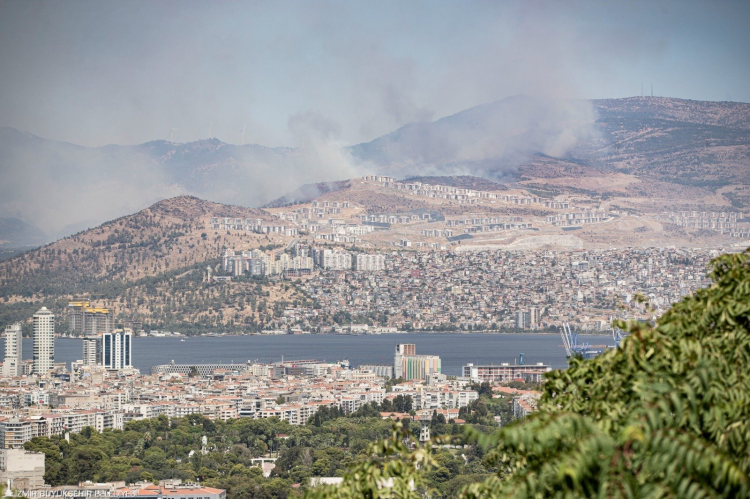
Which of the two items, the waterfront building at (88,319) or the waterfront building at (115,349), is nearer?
the waterfront building at (115,349)

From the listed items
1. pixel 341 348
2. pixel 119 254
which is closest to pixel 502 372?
pixel 341 348

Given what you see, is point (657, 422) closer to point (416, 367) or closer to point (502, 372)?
point (502, 372)

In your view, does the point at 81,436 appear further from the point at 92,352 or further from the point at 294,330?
the point at 294,330

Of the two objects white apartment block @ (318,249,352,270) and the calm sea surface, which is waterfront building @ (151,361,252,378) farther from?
white apartment block @ (318,249,352,270)

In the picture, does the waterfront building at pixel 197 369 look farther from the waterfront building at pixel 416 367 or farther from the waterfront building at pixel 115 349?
the waterfront building at pixel 416 367

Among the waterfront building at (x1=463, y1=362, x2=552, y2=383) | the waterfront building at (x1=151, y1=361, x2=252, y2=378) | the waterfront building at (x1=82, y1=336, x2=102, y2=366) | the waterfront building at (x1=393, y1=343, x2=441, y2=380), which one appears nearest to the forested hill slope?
the waterfront building at (x1=82, y1=336, x2=102, y2=366)

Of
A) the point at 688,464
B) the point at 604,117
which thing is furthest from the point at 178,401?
the point at 604,117

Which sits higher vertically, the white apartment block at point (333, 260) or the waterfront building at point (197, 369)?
the white apartment block at point (333, 260)

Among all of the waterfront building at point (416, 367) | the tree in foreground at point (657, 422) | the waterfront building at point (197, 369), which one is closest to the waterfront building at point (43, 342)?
the waterfront building at point (197, 369)
